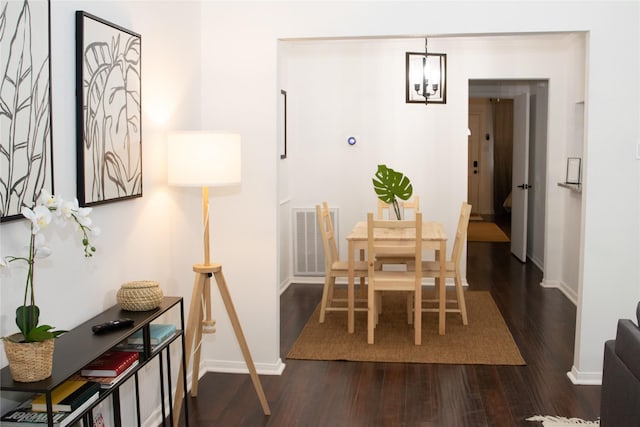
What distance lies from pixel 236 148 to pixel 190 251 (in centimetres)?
84

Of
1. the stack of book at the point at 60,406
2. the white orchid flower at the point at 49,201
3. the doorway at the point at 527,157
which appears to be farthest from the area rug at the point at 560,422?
the doorway at the point at 527,157

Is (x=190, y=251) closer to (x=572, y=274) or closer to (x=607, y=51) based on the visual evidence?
(x=607, y=51)

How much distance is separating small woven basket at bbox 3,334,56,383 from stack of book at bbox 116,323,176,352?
758 millimetres

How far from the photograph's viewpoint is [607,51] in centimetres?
392

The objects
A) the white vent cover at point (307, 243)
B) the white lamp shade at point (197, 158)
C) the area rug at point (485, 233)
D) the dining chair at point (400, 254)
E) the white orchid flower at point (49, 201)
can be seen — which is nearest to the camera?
the white orchid flower at point (49, 201)

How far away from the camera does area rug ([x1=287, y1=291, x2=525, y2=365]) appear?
15.3 feet

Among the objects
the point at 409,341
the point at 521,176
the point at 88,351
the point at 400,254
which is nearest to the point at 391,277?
the point at 409,341

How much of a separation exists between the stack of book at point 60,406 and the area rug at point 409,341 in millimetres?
2437

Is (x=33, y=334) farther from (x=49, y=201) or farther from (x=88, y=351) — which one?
(x=49, y=201)

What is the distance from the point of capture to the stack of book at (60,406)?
6.93 feet

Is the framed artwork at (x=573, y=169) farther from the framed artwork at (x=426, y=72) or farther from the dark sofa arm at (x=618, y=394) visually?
the dark sofa arm at (x=618, y=394)

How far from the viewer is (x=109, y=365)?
8.33 ft

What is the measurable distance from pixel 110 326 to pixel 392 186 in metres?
3.43

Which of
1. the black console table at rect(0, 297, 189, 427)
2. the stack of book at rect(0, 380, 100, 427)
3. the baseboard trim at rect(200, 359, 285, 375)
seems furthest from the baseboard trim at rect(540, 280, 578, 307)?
the stack of book at rect(0, 380, 100, 427)
